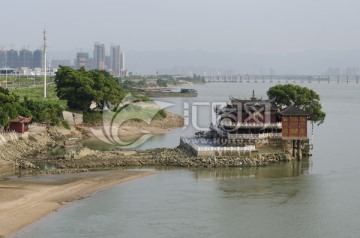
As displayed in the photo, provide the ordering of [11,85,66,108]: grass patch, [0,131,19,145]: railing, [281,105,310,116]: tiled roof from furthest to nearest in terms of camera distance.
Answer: [11,85,66,108]: grass patch → [0,131,19,145]: railing → [281,105,310,116]: tiled roof

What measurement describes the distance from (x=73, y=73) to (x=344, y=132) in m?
27.3

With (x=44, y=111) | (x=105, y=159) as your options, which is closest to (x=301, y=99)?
(x=105, y=159)

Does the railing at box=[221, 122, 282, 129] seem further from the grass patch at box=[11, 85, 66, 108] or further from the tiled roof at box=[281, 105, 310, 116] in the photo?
the grass patch at box=[11, 85, 66, 108]

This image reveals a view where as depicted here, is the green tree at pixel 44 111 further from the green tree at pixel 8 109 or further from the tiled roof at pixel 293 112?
the tiled roof at pixel 293 112

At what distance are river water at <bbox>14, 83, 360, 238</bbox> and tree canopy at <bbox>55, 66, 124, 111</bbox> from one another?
21.6 metres

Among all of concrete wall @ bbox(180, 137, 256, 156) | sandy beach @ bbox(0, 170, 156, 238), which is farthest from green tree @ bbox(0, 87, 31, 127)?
concrete wall @ bbox(180, 137, 256, 156)

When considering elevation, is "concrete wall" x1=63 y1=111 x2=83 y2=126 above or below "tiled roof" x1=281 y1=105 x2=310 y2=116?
Result: below

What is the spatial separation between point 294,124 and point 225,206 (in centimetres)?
1395

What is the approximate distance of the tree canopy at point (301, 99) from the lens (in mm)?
45844

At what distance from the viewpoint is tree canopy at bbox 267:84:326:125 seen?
45.8 metres

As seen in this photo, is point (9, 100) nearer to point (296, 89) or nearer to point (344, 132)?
point (296, 89)

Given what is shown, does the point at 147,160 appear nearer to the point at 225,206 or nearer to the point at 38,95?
the point at 225,206

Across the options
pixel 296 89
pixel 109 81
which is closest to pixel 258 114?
pixel 296 89

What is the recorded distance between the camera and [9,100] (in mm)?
45562
